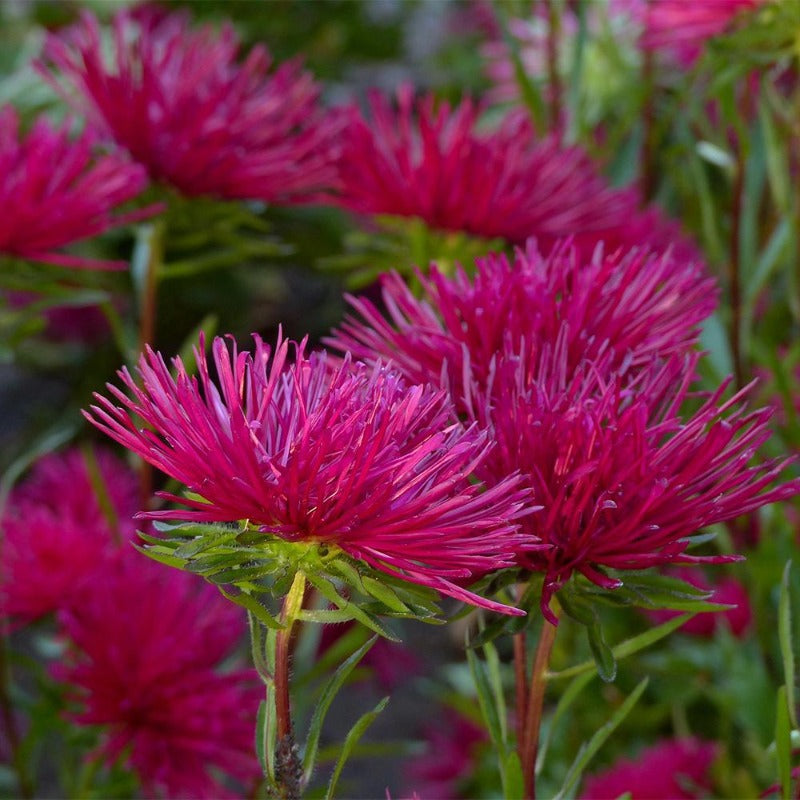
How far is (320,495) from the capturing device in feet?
0.94

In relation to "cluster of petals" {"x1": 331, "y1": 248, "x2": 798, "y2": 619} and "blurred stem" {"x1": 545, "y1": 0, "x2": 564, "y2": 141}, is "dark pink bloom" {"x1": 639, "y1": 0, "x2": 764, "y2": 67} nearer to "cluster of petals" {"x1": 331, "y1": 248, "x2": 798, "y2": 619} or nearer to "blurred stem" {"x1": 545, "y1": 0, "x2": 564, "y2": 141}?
"blurred stem" {"x1": 545, "y1": 0, "x2": 564, "y2": 141}

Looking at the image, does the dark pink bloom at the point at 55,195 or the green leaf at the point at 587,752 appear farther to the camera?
the dark pink bloom at the point at 55,195

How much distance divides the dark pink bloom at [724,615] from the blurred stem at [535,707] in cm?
35

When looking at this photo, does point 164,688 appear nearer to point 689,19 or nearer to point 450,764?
point 689,19

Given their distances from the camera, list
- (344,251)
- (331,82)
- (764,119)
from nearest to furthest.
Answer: (764,119)
(344,251)
(331,82)

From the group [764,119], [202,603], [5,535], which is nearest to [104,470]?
[5,535]

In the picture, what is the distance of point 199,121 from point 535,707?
331 millimetres

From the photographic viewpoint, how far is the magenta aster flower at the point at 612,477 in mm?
302

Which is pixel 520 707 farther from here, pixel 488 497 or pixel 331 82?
pixel 331 82

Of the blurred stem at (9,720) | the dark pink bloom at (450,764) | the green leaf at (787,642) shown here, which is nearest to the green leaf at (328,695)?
the green leaf at (787,642)

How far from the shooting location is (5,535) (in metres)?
0.61

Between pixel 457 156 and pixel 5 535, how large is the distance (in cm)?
33

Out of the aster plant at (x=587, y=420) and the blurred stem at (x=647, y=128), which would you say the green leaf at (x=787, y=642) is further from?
the blurred stem at (x=647, y=128)

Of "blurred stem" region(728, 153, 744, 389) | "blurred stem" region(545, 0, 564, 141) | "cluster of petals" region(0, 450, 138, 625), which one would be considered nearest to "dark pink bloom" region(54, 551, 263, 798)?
"cluster of petals" region(0, 450, 138, 625)
